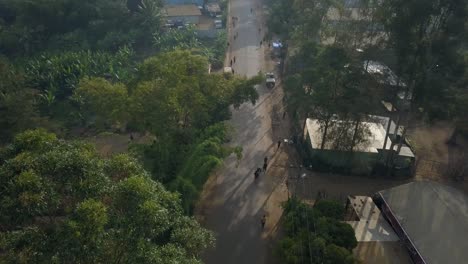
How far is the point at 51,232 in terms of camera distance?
378 inches

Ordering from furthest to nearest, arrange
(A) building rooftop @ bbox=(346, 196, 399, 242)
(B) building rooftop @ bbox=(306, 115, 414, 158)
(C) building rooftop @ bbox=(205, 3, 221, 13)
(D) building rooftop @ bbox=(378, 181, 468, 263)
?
(C) building rooftop @ bbox=(205, 3, 221, 13), (B) building rooftop @ bbox=(306, 115, 414, 158), (A) building rooftop @ bbox=(346, 196, 399, 242), (D) building rooftop @ bbox=(378, 181, 468, 263)

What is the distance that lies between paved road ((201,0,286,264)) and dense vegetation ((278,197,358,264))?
250 centimetres

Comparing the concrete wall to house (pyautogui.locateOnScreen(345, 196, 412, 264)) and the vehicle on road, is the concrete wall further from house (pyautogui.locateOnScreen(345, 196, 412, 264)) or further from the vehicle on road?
the vehicle on road

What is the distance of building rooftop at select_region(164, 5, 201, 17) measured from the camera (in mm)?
50975

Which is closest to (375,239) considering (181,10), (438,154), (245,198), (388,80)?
(245,198)

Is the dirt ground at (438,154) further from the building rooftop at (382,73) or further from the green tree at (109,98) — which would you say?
the green tree at (109,98)

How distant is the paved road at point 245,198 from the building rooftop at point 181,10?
2136 centimetres

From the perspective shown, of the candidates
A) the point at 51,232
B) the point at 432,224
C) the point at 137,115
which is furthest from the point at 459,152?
the point at 51,232

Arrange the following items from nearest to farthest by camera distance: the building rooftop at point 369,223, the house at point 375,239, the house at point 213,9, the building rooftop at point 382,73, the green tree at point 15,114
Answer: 1. the house at point 375,239
2. the building rooftop at point 369,223
3. the building rooftop at point 382,73
4. the green tree at point 15,114
5. the house at point 213,9

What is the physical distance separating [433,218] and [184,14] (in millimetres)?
41583

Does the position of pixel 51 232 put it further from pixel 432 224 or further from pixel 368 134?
pixel 368 134

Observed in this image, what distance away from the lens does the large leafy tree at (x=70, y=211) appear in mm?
9273

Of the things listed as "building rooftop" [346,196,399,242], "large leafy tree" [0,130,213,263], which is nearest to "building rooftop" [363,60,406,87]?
"building rooftop" [346,196,399,242]

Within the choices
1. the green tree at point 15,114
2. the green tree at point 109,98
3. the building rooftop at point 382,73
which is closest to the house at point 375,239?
the building rooftop at point 382,73
